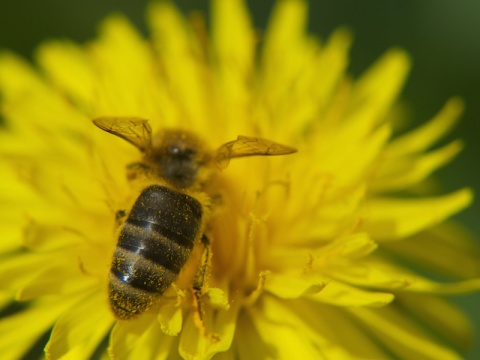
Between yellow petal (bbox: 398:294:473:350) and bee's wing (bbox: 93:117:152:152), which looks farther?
yellow petal (bbox: 398:294:473:350)

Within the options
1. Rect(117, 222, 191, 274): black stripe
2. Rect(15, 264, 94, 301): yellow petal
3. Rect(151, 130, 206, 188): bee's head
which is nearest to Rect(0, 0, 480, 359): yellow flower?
Rect(15, 264, 94, 301): yellow petal

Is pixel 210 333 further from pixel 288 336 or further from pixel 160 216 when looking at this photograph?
pixel 160 216

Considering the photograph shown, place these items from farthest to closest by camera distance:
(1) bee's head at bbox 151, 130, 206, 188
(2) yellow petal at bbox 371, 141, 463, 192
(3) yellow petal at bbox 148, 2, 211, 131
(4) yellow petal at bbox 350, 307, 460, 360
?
(3) yellow petal at bbox 148, 2, 211, 131 < (2) yellow petal at bbox 371, 141, 463, 192 < (4) yellow petal at bbox 350, 307, 460, 360 < (1) bee's head at bbox 151, 130, 206, 188

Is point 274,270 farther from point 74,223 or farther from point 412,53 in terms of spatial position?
point 412,53

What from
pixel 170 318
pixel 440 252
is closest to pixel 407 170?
pixel 440 252

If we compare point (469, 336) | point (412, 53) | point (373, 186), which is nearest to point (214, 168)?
point (373, 186)

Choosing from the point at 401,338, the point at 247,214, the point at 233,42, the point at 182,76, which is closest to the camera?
the point at 401,338

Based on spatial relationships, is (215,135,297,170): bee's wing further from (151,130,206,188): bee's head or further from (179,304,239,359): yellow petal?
(179,304,239,359): yellow petal
